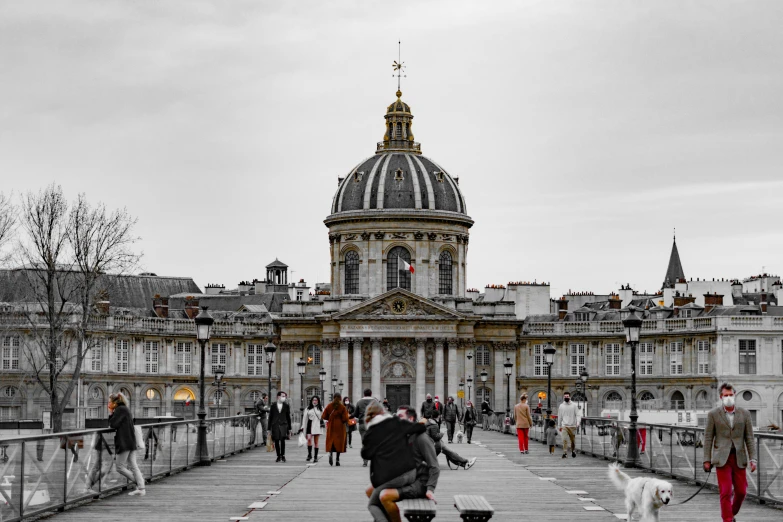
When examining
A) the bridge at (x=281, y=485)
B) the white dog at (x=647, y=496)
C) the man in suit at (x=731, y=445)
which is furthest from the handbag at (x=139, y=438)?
the man in suit at (x=731, y=445)

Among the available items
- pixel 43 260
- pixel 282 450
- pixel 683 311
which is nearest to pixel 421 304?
pixel 683 311

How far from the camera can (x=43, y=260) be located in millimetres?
75000

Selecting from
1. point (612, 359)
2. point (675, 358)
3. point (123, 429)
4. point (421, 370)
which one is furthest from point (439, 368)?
point (123, 429)

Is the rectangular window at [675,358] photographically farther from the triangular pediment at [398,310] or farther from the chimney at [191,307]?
the chimney at [191,307]

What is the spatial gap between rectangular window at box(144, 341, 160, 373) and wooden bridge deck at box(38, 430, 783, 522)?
7144 cm

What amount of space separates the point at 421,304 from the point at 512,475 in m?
77.3

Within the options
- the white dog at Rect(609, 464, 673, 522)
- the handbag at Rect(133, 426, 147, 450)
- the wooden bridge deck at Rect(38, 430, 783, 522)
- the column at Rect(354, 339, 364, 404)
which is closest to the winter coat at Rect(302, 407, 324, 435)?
the wooden bridge deck at Rect(38, 430, 783, 522)

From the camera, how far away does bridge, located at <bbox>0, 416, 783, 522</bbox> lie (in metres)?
23.5

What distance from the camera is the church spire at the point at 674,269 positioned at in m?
147

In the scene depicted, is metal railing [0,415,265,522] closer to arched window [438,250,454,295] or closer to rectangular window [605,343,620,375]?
rectangular window [605,343,620,375]

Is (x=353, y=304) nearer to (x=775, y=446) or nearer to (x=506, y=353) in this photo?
(x=506, y=353)

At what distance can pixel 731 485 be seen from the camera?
2291 centimetres

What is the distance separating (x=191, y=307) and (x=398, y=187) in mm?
19056

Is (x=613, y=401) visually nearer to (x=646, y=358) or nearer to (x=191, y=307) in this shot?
(x=646, y=358)
